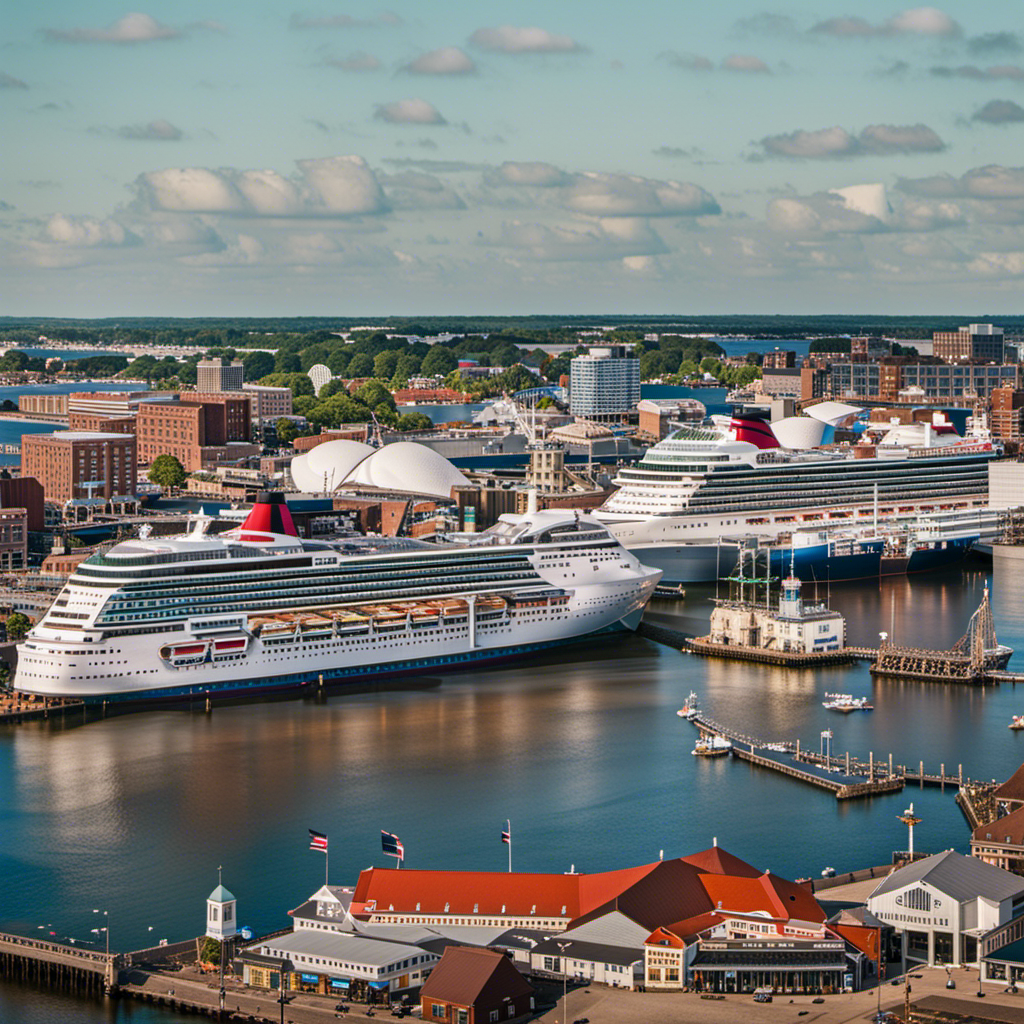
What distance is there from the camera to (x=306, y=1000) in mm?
18297

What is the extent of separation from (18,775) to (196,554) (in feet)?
22.2

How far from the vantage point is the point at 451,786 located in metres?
25.5

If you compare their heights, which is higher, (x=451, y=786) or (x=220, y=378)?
(x=220, y=378)

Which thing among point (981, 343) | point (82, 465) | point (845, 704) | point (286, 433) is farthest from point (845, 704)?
point (981, 343)

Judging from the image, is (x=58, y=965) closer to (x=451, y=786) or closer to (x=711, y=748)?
(x=451, y=786)

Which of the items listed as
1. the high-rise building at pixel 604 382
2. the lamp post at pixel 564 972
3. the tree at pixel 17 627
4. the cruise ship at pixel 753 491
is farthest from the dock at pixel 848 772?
the high-rise building at pixel 604 382

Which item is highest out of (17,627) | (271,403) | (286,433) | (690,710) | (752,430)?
(271,403)

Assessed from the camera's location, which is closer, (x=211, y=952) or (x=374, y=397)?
(x=211, y=952)

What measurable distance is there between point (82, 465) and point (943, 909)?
141ft

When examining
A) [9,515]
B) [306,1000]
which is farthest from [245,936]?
[9,515]

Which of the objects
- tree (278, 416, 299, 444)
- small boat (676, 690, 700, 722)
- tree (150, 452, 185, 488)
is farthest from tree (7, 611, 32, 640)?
tree (278, 416, 299, 444)

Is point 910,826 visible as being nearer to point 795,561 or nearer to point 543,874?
point 543,874

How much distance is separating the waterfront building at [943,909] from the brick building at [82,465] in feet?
135

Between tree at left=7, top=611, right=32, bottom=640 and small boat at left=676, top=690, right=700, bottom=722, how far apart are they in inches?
473
